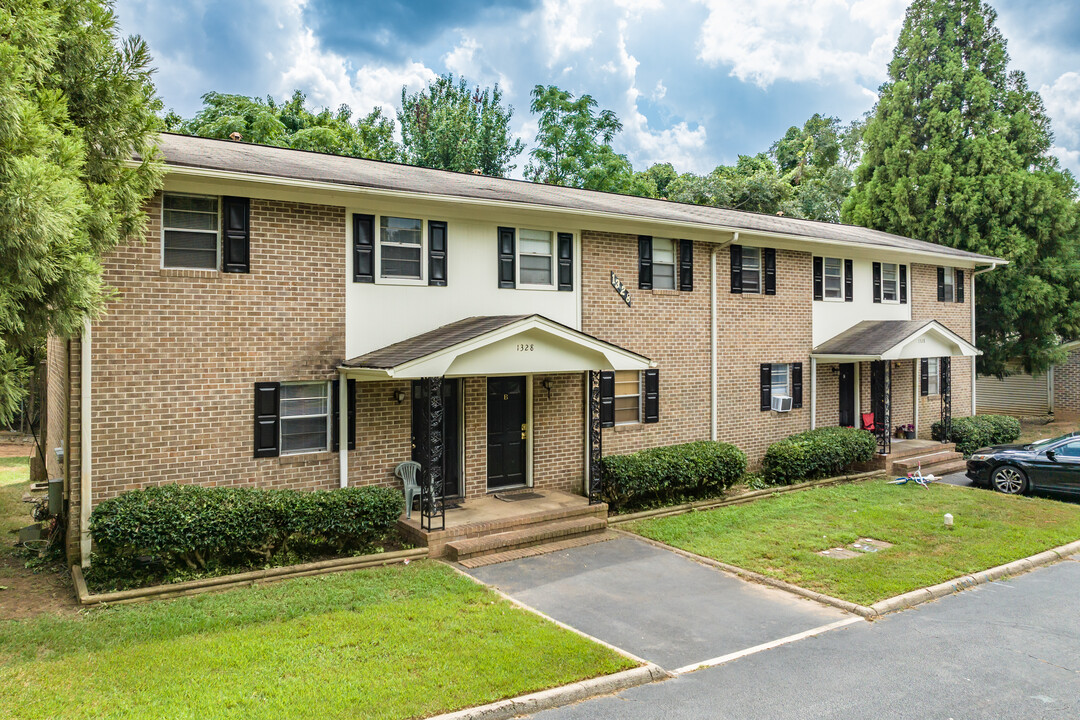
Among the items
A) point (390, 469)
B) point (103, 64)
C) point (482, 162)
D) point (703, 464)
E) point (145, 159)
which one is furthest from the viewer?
point (482, 162)

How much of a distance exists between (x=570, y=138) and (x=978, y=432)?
81.1ft

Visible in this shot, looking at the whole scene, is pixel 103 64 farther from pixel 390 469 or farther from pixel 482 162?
pixel 482 162

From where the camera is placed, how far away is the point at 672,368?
47.3 ft

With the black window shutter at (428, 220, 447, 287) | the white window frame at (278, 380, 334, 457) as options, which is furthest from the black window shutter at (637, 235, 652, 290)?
the white window frame at (278, 380, 334, 457)

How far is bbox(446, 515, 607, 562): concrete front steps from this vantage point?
1005 centimetres

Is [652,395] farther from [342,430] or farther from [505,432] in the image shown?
[342,430]

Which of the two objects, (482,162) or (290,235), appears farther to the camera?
(482,162)

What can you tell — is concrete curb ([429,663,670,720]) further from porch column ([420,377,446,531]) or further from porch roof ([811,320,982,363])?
porch roof ([811,320,982,363])

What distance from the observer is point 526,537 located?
34.9 feet

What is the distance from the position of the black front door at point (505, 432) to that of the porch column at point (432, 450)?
1.95 metres

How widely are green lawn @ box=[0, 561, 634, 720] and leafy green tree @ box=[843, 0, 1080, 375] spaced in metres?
22.8

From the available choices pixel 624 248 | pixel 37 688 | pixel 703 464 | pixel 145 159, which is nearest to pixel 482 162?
pixel 624 248

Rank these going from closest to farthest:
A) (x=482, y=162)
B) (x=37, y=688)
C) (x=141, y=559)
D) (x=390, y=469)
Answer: (x=37, y=688) → (x=141, y=559) → (x=390, y=469) → (x=482, y=162)

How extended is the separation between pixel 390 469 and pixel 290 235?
13.0ft
